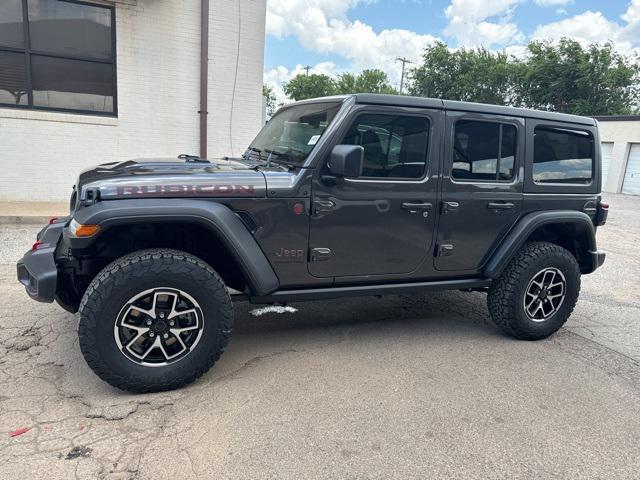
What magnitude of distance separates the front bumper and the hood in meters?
0.47

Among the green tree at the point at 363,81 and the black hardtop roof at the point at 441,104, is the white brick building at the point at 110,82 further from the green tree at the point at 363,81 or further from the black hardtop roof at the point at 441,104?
the green tree at the point at 363,81

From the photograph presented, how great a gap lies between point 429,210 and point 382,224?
0.41m

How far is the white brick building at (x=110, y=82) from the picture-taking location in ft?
26.9

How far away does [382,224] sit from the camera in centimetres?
341

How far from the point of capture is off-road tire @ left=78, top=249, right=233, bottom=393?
2705 mm

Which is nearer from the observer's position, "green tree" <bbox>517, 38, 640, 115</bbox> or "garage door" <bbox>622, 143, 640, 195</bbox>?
"garage door" <bbox>622, 143, 640, 195</bbox>

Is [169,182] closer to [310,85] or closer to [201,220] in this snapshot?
[201,220]

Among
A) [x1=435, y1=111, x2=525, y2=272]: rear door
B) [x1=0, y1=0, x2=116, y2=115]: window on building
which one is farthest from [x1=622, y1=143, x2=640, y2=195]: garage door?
[x1=0, y1=0, x2=116, y2=115]: window on building

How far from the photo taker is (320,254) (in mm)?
3285

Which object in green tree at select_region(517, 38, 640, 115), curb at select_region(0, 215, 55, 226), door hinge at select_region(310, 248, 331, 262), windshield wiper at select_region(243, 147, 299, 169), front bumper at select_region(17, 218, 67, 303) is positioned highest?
green tree at select_region(517, 38, 640, 115)

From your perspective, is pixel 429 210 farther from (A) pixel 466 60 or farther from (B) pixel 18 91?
(A) pixel 466 60

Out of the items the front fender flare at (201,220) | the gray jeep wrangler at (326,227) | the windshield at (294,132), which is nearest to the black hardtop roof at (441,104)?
the gray jeep wrangler at (326,227)

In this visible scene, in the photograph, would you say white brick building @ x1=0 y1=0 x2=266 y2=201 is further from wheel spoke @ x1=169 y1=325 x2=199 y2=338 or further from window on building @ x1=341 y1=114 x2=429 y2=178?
wheel spoke @ x1=169 y1=325 x2=199 y2=338

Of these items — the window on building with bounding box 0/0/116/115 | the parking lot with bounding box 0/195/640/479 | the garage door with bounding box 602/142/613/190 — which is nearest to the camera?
the parking lot with bounding box 0/195/640/479
